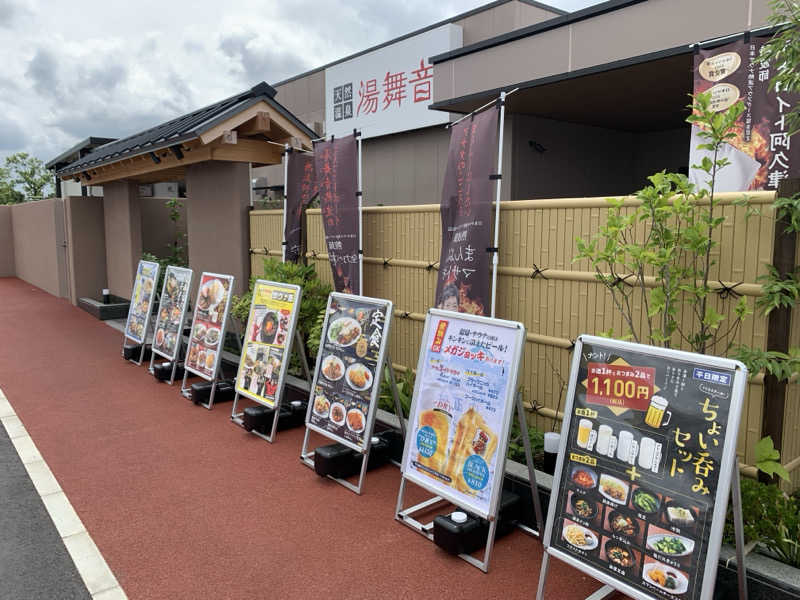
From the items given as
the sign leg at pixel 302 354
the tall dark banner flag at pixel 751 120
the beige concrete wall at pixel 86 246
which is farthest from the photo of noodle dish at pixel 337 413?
the beige concrete wall at pixel 86 246

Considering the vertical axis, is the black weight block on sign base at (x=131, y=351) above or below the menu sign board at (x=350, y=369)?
below

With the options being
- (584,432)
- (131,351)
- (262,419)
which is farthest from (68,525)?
(131,351)

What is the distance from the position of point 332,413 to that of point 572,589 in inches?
95.4

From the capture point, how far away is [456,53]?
10.9 metres

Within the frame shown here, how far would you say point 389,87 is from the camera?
14.9 m

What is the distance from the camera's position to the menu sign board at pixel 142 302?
9055mm

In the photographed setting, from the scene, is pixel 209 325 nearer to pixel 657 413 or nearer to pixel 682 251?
pixel 682 251

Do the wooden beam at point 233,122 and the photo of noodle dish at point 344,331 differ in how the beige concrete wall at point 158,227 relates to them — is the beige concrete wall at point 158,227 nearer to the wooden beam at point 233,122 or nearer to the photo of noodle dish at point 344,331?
the wooden beam at point 233,122

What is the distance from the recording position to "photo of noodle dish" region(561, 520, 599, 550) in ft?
10.7

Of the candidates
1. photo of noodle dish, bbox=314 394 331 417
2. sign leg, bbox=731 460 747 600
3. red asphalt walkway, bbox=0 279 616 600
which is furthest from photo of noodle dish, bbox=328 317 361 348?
sign leg, bbox=731 460 747 600

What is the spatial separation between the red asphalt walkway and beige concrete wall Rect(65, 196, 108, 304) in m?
7.33

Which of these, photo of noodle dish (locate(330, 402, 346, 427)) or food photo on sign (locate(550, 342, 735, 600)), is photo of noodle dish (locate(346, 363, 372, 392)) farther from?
food photo on sign (locate(550, 342, 735, 600))

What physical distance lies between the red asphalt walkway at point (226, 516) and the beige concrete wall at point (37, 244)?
34.8ft

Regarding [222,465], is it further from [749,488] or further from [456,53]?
[456,53]
